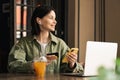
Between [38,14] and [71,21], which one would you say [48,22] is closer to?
[38,14]

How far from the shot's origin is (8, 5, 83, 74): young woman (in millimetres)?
2100

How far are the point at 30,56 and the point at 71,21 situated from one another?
8.73ft

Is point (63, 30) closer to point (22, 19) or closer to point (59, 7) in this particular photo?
point (59, 7)

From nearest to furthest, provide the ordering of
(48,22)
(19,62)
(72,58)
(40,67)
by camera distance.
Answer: (40,67) < (72,58) < (19,62) < (48,22)

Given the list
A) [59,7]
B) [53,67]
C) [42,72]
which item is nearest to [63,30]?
[59,7]

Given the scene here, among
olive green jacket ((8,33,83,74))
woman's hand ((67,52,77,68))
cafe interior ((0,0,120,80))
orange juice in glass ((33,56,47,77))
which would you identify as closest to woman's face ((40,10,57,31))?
olive green jacket ((8,33,83,74))

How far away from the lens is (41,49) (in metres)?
2.30

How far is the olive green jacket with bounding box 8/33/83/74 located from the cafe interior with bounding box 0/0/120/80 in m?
1.93

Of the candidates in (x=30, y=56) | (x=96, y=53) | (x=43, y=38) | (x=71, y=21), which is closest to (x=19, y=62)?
(x=30, y=56)

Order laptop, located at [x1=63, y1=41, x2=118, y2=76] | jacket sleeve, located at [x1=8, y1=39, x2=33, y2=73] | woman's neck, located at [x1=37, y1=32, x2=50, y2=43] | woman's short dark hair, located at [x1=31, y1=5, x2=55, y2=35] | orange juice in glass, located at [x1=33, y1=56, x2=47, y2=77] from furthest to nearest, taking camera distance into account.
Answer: woman's short dark hair, located at [x1=31, y1=5, x2=55, y2=35] → woman's neck, located at [x1=37, y1=32, x2=50, y2=43] → jacket sleeve, located at [x1=8, y1=39, x2=33, y2=73] → orange juice in glass, located at [x1=33, y1=56, x2=47, y2=77] → laptop, located at [x1=63, y1=41, x2=118, y2=76]

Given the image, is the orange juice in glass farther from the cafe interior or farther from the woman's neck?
the cafe interior

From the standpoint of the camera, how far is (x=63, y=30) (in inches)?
196

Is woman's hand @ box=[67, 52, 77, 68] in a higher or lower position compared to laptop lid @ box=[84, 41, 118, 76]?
lower

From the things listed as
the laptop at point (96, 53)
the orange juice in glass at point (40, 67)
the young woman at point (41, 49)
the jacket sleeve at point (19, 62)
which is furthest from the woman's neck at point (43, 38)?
the laptop at point (96, 53)
